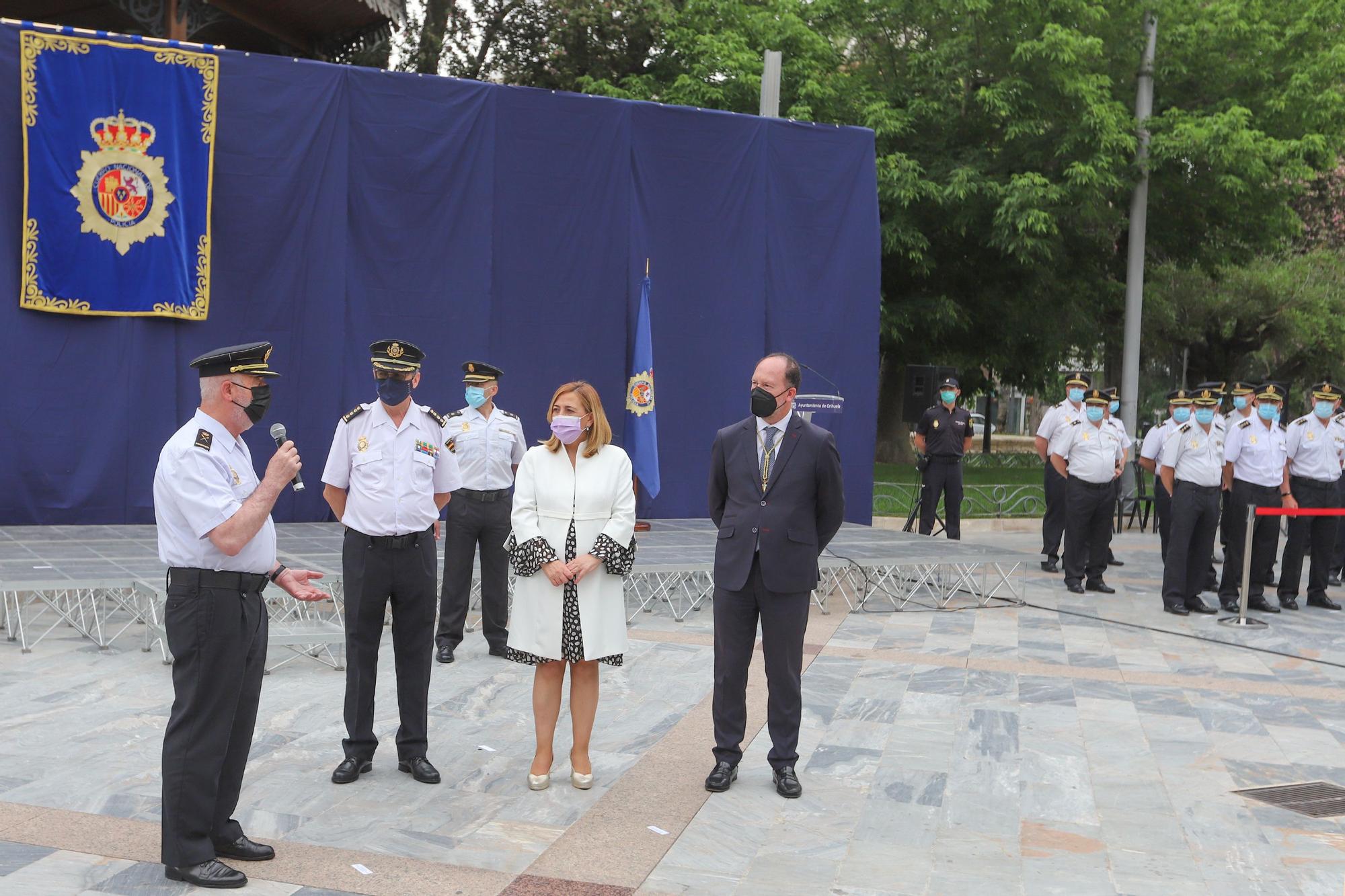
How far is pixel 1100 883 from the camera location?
453 cm

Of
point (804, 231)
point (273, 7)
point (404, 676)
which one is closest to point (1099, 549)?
point (804, 231)

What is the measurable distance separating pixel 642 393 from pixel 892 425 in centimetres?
1385

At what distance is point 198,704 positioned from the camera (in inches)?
164

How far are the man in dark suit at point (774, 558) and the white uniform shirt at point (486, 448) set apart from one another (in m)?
2.62

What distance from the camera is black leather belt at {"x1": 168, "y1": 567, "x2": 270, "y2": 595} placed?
415 cm

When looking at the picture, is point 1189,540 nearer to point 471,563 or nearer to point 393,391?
point 471,563

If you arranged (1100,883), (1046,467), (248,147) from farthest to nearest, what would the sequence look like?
(1046,467), (248,147), (1100,883)

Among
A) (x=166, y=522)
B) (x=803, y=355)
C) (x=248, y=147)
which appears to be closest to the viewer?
(x=166, y=522)

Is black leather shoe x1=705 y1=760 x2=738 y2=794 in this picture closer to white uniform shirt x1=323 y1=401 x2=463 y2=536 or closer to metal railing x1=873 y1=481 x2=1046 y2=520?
white uniform shirt x1=323 y1=401 x2=463 y2=536

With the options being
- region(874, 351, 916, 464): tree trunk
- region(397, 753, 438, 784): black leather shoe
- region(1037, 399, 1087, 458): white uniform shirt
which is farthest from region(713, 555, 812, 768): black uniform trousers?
region(874, 351, 916, 464): tree trunk

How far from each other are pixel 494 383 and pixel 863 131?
7680 millimetres

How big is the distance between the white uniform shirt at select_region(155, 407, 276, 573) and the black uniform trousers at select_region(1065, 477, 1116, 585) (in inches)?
347

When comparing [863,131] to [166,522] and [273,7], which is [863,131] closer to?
[273,7]

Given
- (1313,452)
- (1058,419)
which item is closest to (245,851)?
(1058,419)
